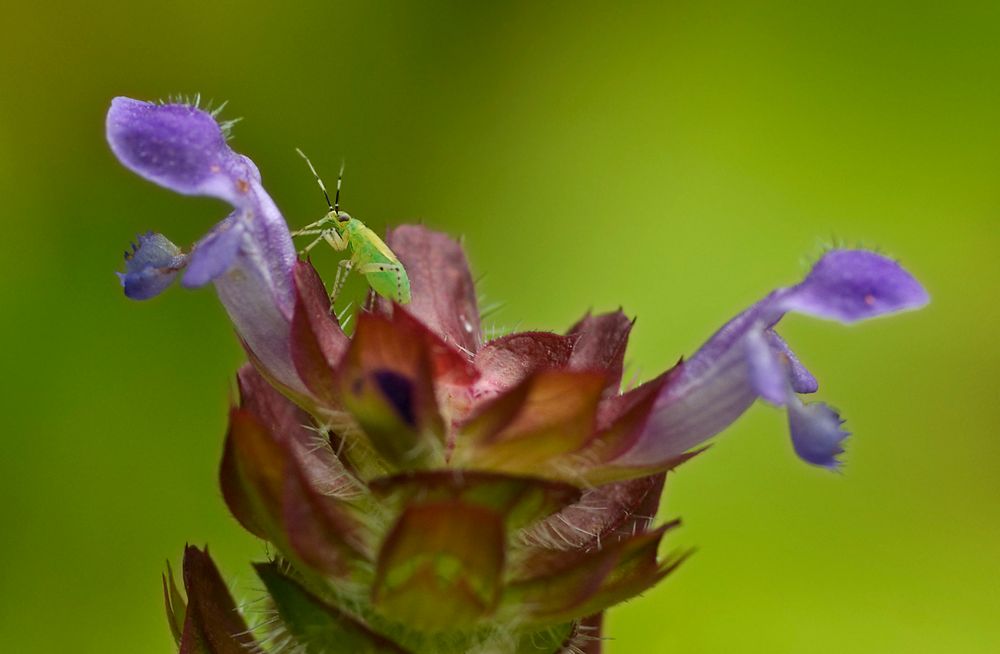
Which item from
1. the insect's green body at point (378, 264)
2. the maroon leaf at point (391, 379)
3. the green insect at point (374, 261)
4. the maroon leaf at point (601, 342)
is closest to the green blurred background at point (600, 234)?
the green insect at point (374, 261)

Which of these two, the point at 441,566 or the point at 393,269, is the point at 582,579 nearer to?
the point at 441,566

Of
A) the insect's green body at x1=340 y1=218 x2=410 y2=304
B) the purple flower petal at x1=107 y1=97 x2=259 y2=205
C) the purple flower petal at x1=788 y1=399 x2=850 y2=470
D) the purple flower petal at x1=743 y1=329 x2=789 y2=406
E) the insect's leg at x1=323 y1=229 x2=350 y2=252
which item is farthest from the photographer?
the insect's leg at x1=323 y1=229 x2=350 y2=252

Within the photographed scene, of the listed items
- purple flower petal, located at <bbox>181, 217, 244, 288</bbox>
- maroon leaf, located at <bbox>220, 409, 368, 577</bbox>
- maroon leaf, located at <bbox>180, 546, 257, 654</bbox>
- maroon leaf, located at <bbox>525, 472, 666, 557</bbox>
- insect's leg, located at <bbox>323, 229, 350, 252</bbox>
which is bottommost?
maroon leaf, located at <bbox>180, 546, 257, 654</bbox>

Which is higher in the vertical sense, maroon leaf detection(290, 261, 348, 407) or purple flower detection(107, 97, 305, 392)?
purple flower detection(107, 97, 305, 392)

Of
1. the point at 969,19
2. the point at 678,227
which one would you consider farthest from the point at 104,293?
the point at 969,19

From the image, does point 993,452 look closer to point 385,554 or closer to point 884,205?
point 884,205

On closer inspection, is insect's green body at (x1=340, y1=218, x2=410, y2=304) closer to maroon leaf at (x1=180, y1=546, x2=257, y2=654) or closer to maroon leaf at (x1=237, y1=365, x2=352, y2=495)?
maroon leaf at (x1=237, y1=365, x2=352, y2=495)

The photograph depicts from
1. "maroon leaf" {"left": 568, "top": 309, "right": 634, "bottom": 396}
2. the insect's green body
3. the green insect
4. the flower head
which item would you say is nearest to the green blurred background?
the green insect

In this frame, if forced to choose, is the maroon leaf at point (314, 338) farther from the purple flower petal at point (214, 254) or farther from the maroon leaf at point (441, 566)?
the maroon leaf at point (441, 566)
